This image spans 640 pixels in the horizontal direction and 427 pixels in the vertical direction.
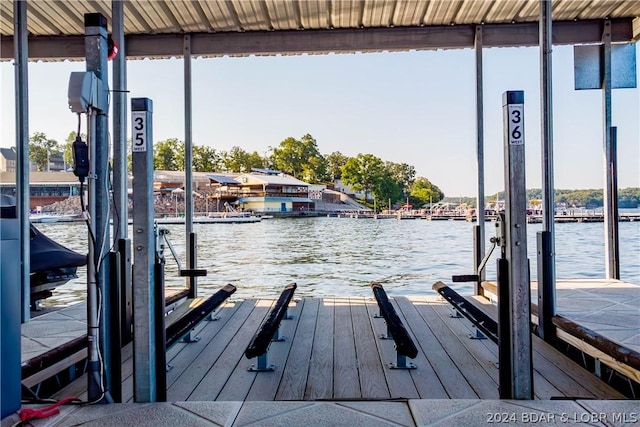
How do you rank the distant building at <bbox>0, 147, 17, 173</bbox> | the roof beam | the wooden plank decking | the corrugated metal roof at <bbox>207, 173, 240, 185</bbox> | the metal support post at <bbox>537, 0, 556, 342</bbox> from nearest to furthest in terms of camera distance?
the wooden plank decking < the metal support post at <bbox>537, 0, 556, 342</bbox> < the distant building at <bbox>0, 147, 17, 173</bbox> < the roof beam < the corrugated metal roof at <bbox>207, 173, 240, 185</bbox>

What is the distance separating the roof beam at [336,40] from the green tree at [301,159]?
38.3 metres

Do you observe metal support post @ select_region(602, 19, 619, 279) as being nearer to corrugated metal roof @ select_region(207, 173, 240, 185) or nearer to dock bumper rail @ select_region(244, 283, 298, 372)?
dock bumper rail @ select_region(244, 283, 298, 372)

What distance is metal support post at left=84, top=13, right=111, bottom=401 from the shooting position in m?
1.83

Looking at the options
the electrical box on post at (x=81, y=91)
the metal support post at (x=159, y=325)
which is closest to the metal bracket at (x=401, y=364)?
the metal support post at (x=159, y=325)

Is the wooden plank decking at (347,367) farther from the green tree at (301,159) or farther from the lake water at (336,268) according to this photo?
the green tree at (301,159)

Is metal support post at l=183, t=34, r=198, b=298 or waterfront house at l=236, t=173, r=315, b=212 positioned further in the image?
waterfront house at l=236, t=173, r=315, b=212

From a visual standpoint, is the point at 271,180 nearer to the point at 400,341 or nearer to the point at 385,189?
the point at 385,189

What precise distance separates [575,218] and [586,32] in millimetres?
36731

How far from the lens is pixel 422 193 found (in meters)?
62.8

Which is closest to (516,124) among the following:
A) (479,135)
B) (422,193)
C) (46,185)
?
(479,135)

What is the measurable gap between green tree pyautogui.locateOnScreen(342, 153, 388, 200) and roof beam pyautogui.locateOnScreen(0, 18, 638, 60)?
3876 cm

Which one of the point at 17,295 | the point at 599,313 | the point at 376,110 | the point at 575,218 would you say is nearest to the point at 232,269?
the point at 599,313

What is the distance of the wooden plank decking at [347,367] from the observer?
8.12ft

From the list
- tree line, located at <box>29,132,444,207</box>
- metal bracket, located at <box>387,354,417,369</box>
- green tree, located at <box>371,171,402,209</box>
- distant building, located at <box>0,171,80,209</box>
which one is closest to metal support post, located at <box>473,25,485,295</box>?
metal bracket, located at <box>387,354,417,369</box>
